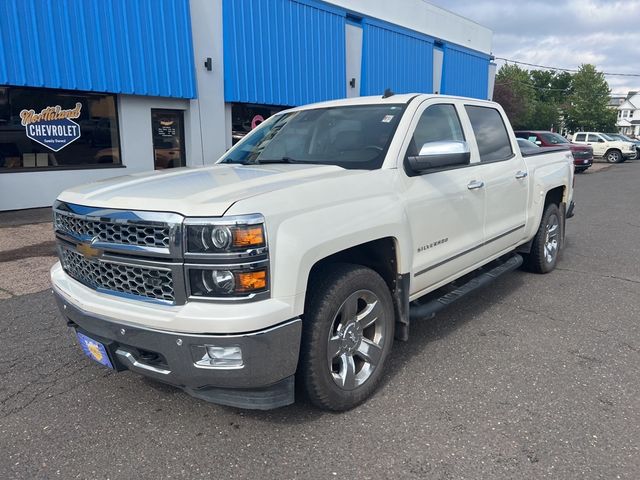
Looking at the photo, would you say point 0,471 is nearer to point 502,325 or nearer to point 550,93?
point 502,325

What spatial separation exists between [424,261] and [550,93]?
9250 cm

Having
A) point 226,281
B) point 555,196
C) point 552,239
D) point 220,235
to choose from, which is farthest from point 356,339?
point 555,196

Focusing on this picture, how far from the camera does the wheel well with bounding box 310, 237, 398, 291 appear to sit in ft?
10.6

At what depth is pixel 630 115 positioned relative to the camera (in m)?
112

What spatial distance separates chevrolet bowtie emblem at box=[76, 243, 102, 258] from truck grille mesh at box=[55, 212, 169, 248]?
0.05 m

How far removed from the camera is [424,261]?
3.56 metres

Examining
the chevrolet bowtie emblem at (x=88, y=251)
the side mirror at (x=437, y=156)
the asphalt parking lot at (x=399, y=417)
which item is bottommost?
the asphalt parking lot at (x=399, y=417)

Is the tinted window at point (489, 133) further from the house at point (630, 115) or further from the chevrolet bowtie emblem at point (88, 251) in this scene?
the house at point (630, 115)

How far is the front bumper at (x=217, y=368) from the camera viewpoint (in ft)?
8.06

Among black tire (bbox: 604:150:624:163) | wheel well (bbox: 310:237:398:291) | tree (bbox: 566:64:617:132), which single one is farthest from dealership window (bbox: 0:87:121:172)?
tree (bbox: 566:64:617:132)

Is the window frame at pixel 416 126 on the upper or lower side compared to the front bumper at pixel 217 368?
upper

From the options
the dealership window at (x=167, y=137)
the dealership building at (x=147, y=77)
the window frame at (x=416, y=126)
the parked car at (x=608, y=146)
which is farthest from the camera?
the parked car at (x=608, y=146)

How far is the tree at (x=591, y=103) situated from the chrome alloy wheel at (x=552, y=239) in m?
65.0

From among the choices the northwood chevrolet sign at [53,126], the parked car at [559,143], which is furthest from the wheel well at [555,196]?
the parked car at [559,143]
